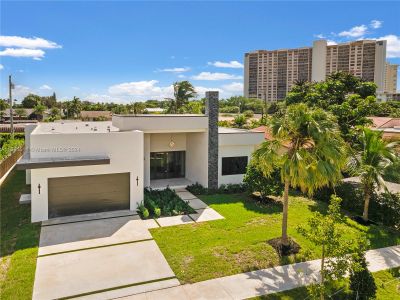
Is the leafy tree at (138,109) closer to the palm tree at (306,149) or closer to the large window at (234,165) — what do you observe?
the large window at (234,165)

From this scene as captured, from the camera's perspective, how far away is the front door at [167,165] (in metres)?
23.0

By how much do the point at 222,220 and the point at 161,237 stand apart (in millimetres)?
3456

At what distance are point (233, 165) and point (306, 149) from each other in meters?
10.1

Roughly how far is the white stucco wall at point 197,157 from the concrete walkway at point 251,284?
34.4 feet

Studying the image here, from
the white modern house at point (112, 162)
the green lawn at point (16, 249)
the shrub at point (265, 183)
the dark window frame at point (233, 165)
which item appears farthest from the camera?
the dark window frame at point (233, 165)

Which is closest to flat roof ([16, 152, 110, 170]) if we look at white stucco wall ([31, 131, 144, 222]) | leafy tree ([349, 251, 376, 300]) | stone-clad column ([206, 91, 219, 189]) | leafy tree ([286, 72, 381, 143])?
white stucco wall ([31, 131, 144, 222])

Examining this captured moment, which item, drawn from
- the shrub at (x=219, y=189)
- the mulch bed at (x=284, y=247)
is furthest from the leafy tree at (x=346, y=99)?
the mulch bed at (x=284, y=247)

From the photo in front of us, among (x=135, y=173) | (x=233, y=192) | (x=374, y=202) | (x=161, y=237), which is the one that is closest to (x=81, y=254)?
(x=161, y=237)

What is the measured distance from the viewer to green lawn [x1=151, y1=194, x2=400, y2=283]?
1102 centimetres

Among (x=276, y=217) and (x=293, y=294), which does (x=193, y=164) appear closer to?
(x=276, y=217)

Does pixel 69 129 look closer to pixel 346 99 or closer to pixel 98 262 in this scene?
pixel 98 262

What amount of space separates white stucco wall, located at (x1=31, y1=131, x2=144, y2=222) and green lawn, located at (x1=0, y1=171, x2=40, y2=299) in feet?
3.79

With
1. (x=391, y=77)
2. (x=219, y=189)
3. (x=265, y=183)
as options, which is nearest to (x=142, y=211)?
(x=219, y=189)

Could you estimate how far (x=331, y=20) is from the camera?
67.0ft
